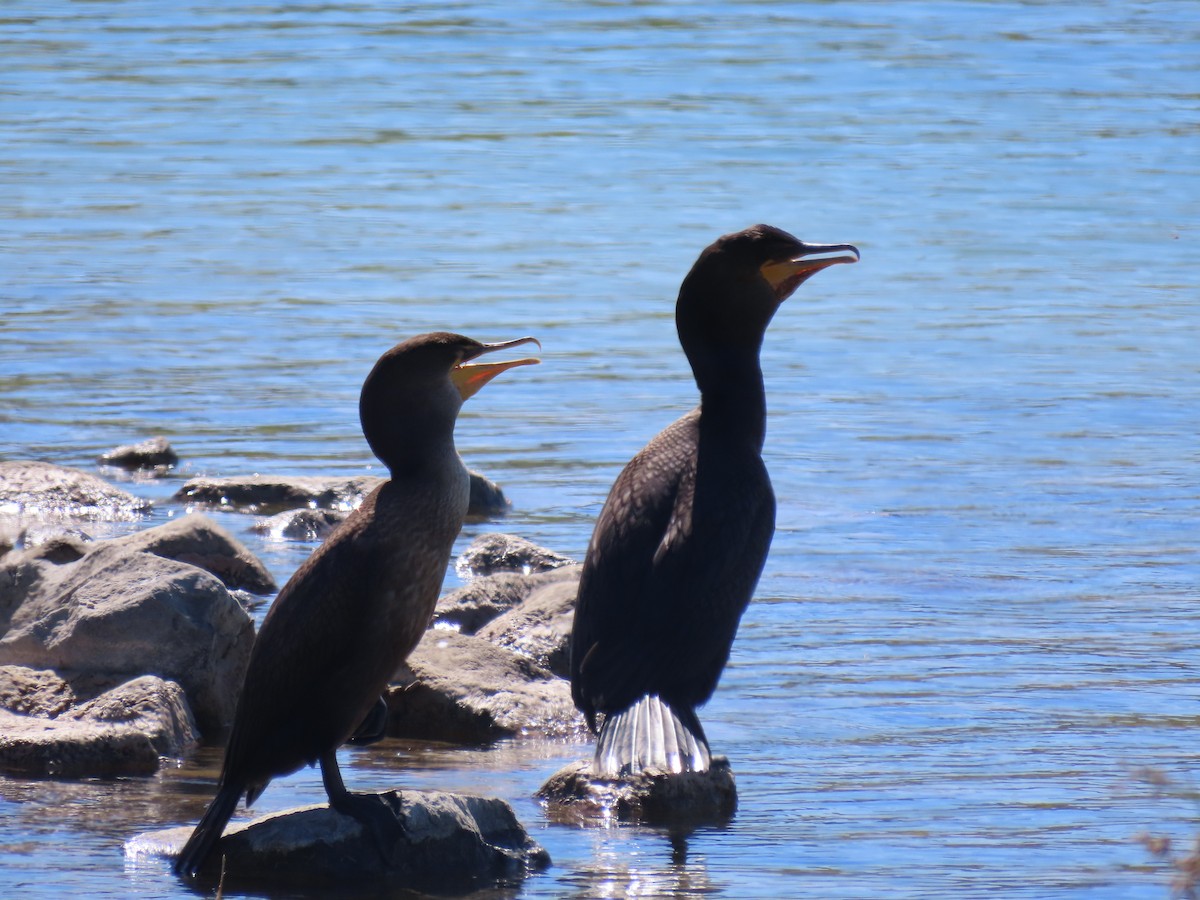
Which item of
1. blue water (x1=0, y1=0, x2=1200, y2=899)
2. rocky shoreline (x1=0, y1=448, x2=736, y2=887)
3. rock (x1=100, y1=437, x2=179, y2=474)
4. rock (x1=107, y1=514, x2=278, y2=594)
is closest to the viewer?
rocky shoreline (x1=0, y1=448, x2=736, y2=887)

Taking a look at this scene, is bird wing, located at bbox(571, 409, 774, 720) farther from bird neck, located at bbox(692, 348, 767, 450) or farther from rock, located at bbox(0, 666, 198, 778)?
rock, located at bbox(0, 666, 198, 778)

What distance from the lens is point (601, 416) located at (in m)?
11.5

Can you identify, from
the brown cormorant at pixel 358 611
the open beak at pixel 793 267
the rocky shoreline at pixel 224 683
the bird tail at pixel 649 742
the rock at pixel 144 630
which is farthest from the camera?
the rock at pixel 144 630

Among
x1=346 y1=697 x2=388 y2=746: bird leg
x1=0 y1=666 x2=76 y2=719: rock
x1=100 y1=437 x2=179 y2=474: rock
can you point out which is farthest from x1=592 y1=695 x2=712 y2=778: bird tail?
x1=100 y1=437 x2=179 y2=474: rock

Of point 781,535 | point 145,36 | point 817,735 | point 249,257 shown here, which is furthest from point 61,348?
point 145,36

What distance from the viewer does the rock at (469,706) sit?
6684 millimetres

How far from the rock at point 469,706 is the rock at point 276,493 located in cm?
271

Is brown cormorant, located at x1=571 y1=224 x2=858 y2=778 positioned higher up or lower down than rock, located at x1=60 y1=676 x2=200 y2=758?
higher up

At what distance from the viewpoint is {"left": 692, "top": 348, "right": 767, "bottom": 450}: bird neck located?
6371 mm

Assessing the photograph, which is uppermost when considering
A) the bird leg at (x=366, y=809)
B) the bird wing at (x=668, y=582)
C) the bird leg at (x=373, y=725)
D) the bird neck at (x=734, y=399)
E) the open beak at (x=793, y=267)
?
the open beak at (x=793, y=267)

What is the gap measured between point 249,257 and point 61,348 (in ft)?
10.9

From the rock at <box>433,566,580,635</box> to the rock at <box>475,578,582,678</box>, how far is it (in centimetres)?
19

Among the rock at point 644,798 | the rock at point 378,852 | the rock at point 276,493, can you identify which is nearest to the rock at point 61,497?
the rock at point 276,493

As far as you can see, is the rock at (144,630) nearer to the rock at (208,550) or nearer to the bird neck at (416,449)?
the rock at (208,550)
